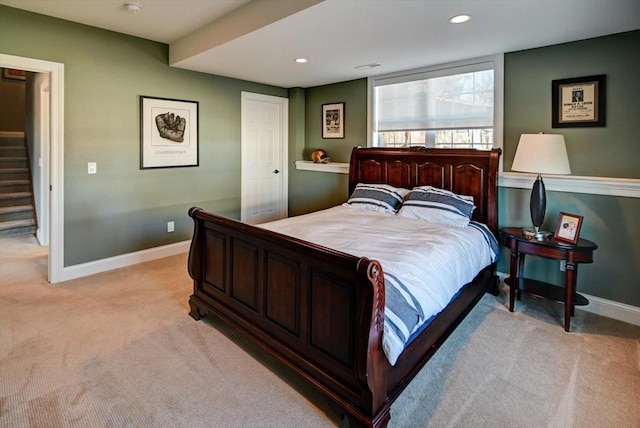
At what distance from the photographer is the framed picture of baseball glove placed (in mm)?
4180

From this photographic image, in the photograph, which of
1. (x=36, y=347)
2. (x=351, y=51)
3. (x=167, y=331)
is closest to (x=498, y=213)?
(x=351, y=51)

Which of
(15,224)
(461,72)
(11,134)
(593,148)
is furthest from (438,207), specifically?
(11,134)

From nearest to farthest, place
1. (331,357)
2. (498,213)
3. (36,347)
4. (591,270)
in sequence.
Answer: (331,357)
(36,347)
(591,270)
(498,213)

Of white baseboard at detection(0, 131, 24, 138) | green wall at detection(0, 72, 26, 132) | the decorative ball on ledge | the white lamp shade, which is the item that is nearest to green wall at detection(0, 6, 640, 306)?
the decorative ball on ledge

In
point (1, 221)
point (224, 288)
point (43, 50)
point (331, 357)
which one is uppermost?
point (43, 50)

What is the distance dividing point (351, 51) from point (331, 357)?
115 inches

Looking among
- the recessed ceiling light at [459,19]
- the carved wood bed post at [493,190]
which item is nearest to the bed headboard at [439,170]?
the carved wood bed post at [493,190]

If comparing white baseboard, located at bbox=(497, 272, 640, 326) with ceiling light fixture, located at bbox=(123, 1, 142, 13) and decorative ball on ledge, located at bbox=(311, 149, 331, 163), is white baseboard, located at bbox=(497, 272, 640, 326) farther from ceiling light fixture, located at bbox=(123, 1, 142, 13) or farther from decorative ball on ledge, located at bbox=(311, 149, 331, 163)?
ceiling light fixture, located at bbox=(123, 1, 142, 13)

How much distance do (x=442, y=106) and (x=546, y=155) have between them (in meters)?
1.56

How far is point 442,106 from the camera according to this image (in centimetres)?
414

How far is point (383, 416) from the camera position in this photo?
1717 mm

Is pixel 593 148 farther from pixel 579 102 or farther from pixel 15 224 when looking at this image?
pixel 15 224

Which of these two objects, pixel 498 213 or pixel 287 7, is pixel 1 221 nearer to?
pixel 287 7

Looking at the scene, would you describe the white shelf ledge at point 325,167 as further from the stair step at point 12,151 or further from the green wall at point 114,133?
the stair step at point 12,151
